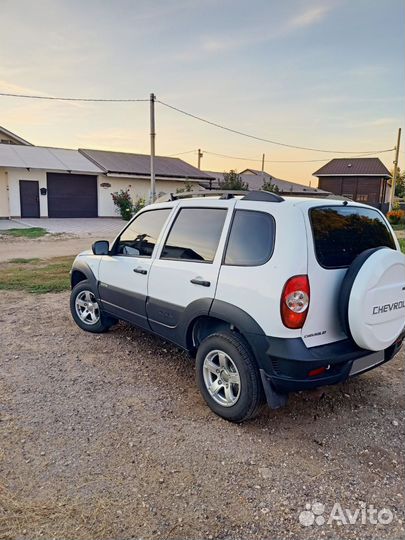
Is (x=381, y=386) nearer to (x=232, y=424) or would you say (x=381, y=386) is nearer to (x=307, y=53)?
(x=232, y=424)

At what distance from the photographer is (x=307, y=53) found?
11.2 meters

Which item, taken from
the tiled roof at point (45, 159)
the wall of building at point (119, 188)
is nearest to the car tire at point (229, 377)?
the tiled roof at point (45, 159)

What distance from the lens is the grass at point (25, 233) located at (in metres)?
15.3

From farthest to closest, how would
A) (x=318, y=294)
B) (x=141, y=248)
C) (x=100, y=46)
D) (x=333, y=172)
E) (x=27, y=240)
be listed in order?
(x=333, y=172), (x=27, y=240), (x=100, y=46), (x=141, y=248), (x=318, y=294)

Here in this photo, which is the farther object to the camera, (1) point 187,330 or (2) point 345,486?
(1) point 187,330

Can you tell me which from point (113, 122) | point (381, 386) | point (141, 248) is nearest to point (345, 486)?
point (381, 386)

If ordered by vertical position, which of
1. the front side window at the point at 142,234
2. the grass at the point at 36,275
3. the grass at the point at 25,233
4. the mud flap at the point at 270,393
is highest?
the front side window at the point at 142,234

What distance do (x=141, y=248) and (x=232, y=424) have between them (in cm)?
198

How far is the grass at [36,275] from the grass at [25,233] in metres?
5.55

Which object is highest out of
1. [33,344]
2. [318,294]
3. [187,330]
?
[318,294]

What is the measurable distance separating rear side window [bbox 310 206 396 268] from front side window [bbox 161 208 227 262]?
2.64 feet

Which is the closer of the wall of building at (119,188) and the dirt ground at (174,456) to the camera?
the dirt ground at (174,456)

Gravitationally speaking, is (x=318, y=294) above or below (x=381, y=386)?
above

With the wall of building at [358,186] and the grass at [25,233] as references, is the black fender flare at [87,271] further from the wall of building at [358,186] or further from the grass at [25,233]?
the wall of building at [358,186]
